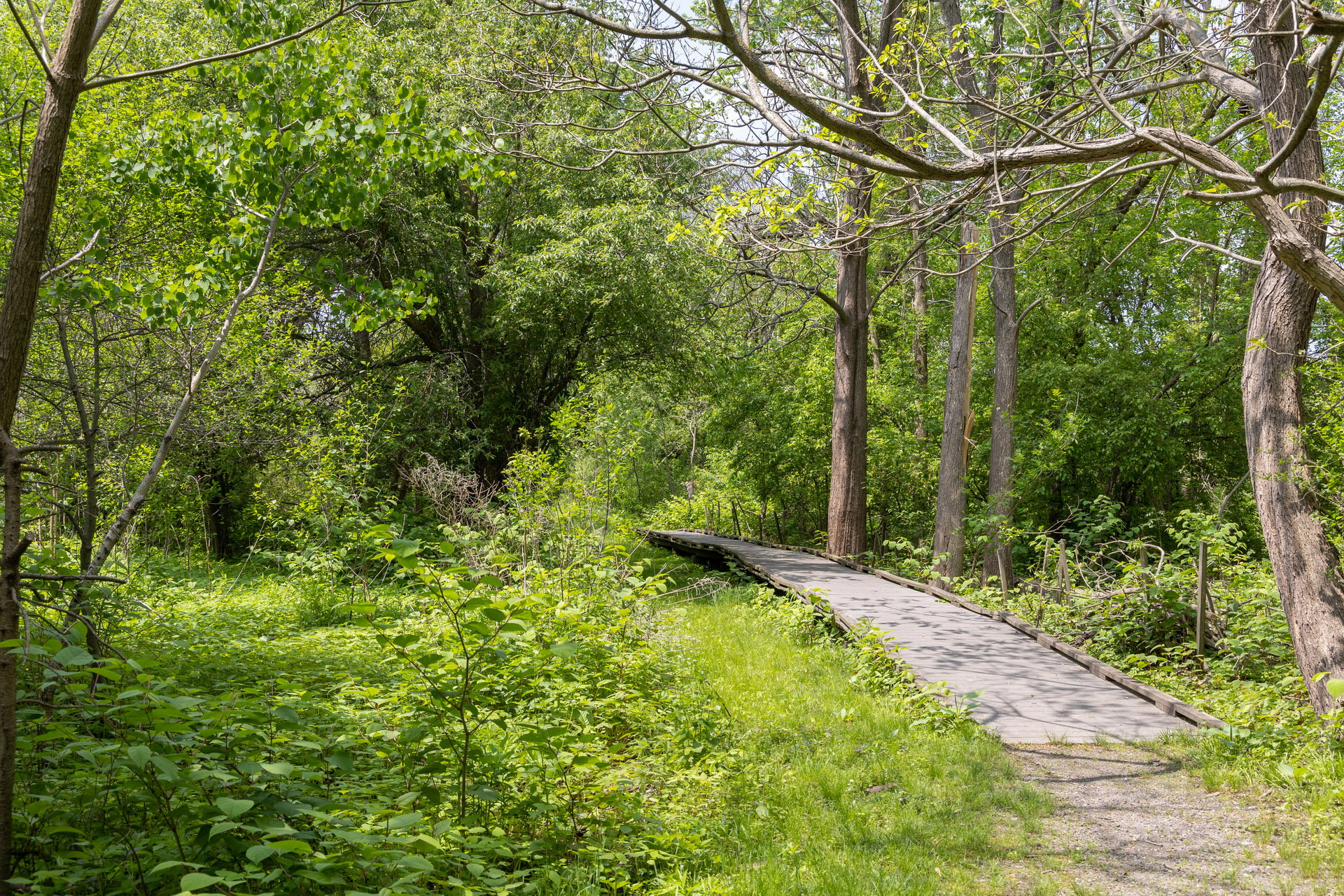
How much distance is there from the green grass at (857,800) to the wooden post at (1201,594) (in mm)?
3590

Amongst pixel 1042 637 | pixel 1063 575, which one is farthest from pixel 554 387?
pixel 1042 637

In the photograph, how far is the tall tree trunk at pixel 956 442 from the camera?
542 inches

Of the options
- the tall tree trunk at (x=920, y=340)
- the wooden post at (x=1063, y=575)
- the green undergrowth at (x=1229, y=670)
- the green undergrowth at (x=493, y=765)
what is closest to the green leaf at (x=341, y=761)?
the green undergrowth at (x=493, y=765)

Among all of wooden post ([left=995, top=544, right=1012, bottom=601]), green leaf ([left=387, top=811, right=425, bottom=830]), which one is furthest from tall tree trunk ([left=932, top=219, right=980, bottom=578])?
green leaf ([left=387, top=811, right=425, bottom=830])

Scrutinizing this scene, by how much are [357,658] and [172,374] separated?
3.00m

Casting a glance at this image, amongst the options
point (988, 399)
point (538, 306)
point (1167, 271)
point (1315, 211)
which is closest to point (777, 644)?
point (1315, 211)

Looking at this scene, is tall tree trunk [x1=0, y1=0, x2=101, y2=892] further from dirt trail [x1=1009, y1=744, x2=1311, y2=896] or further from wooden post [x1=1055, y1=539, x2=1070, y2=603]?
wooden post [x1=1055, y1=539, x2=1070, y2=603]

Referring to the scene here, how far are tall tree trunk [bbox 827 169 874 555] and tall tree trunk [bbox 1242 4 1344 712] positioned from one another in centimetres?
883

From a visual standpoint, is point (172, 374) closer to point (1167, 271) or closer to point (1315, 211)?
point (1315, 211)

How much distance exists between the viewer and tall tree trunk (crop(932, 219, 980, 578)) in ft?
45.2

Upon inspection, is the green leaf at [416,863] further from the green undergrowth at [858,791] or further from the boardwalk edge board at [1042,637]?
the boardwalk edge board at [1042,637]

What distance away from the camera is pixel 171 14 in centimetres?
1411

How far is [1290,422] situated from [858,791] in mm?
4348

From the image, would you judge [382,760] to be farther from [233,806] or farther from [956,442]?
[956,442]
